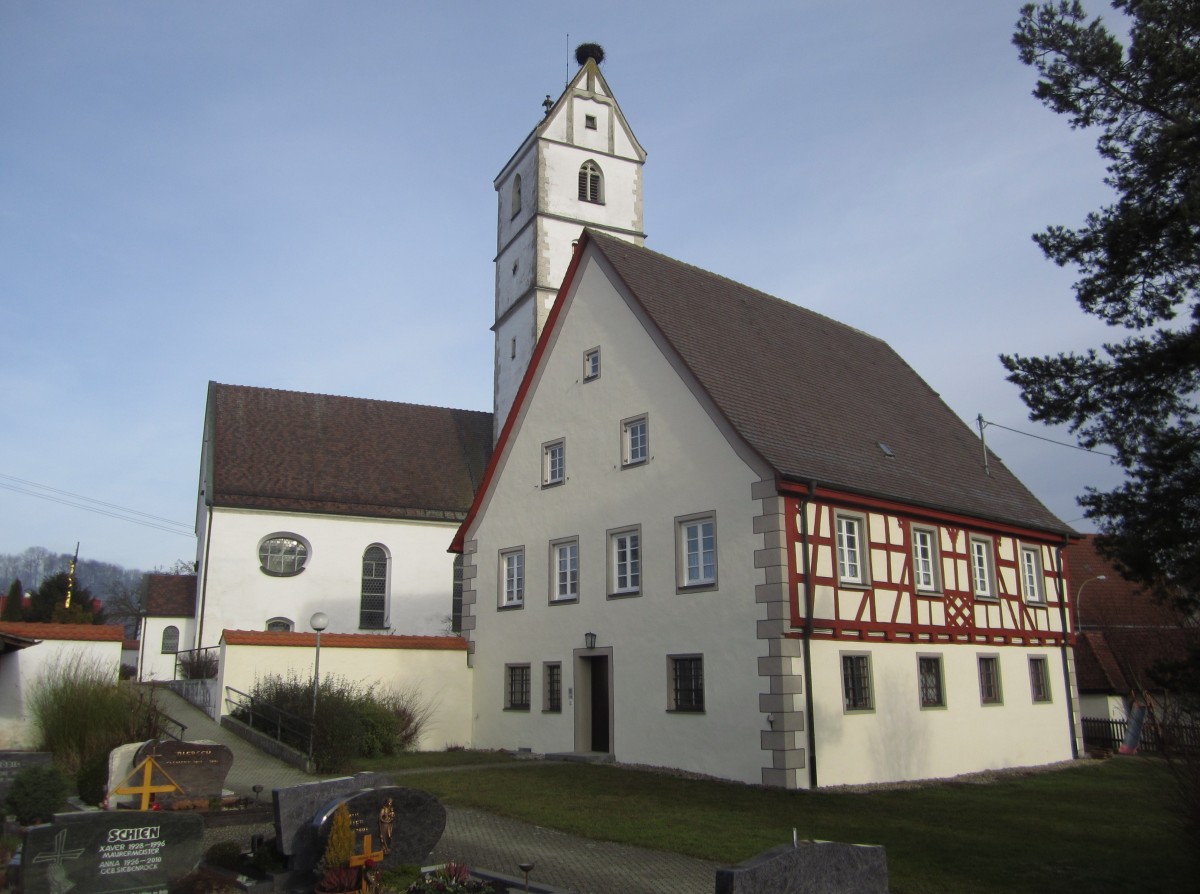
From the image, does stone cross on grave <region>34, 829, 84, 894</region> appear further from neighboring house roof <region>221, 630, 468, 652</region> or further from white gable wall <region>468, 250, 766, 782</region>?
neighboring house roof <region>221, 630, 468, 652</region>

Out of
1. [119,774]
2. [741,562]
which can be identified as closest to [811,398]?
[741,562]

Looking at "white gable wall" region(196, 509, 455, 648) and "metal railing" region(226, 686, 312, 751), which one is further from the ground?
"white gable wall" region(196, 509, 455, 648)

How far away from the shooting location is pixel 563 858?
1079 centimetres

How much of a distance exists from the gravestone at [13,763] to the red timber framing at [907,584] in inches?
431

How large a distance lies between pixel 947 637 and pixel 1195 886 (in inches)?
400

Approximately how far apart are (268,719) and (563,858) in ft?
35.2

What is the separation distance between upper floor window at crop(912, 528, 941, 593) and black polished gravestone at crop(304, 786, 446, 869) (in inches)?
476

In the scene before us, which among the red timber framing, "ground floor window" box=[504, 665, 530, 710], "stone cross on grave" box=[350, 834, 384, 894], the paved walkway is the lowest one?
the paved walkway

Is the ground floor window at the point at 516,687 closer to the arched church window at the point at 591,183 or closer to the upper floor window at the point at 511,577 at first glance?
the upper floor window at the point at 511,577

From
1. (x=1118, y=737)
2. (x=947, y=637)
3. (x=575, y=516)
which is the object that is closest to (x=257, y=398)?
(x=575, y=516)

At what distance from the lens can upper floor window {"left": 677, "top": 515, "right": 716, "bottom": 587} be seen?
18266mm

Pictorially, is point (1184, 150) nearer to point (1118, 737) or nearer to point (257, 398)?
point (1118, 737)

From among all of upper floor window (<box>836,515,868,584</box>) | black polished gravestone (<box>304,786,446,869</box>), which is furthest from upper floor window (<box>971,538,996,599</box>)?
black polished gravestone (<box>304,786,446,869</box>)

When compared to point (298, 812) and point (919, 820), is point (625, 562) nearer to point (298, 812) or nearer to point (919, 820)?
point (919, 820)
